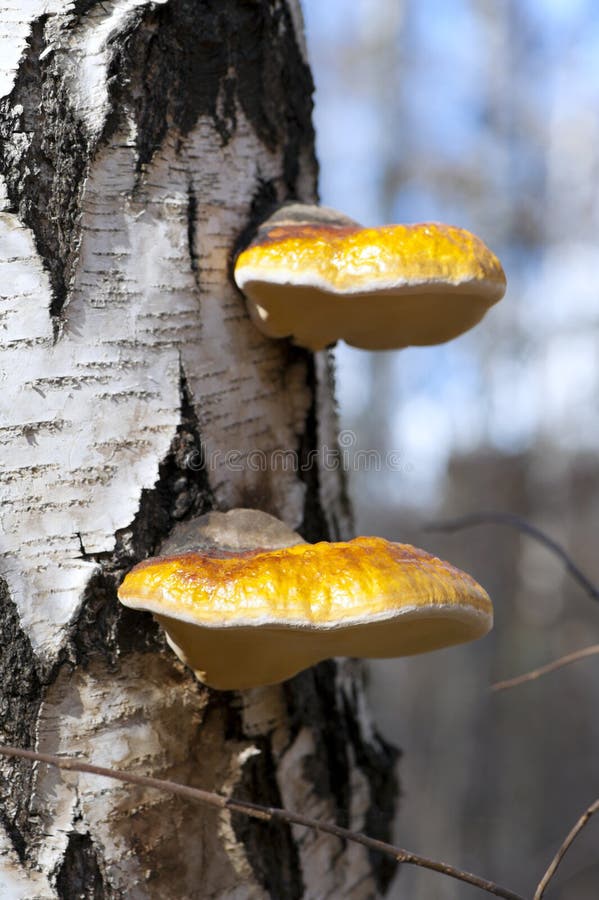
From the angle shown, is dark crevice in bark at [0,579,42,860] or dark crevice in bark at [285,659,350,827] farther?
dark crevice in bark at [285,659,350,827]

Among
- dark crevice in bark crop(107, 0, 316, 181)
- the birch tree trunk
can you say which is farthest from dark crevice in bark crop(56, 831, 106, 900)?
dark crevice in bark crop(107, 0, 316, 181)

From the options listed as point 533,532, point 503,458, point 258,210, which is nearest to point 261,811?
point 258,210

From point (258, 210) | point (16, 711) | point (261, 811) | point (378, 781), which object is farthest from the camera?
point (378, 781)

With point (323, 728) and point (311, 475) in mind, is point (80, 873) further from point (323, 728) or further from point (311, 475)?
point (311, 475)

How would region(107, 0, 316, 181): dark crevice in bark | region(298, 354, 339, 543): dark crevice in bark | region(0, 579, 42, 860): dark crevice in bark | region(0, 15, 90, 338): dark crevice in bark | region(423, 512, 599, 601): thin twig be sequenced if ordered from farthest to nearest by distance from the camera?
region(423, 512, 599, 601): thin twig
region(298, 354, 339, 543): dark crevice in bark
region(107, 0, 316, 181): dark crevice in bark
region(0, 15, 90, 338): dark crevice in bark
region(0, 579, 42, 860): dark crevice in bark

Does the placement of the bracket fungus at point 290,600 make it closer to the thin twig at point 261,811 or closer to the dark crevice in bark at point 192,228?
the thin twig at point 261,811

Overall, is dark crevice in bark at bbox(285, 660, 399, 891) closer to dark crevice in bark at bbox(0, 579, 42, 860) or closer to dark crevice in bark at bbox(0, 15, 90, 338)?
dark crevice in bark at bbox(0, 579, 42, 860)

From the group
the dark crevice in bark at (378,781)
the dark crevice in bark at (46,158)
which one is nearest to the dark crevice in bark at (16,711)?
the dark crevice in bark at (46,158)
